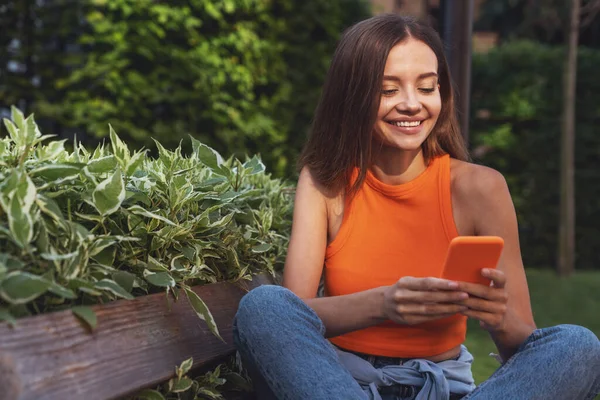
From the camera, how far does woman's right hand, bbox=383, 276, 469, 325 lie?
6.95ft

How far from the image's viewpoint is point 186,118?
21.8ft

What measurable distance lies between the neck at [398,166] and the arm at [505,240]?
0.62 feet

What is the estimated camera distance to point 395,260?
2660 millimetres

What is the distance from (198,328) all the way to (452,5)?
287 centimetres

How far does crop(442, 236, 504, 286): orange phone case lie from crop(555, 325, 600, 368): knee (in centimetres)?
27

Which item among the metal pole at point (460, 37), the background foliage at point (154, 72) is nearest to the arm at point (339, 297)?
the metal pole at point (460, 37)

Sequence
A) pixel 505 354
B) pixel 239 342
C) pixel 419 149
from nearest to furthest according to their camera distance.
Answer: pixel 239 342 → pixel 505 354 → pixel 419 149

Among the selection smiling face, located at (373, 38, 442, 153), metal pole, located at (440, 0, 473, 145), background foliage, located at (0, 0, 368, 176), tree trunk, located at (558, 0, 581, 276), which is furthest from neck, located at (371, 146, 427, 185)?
tree trunk, located at (558, 0, 581, 276)

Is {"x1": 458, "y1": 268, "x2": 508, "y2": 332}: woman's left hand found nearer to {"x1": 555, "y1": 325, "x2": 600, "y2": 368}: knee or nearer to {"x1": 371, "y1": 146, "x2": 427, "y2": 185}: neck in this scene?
{"x1": 555, "y1": 325, "x2": 600, "y2": 368}: knee

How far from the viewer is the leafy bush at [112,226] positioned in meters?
1.70

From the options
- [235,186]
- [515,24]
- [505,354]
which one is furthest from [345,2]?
[515,24]

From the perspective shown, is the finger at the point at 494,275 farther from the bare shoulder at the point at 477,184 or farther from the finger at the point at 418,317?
the bare shoulder at the point at 477,184

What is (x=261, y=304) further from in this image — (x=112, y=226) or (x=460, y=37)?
(x=460, y=37)

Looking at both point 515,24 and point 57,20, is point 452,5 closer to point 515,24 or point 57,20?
point 57,20
